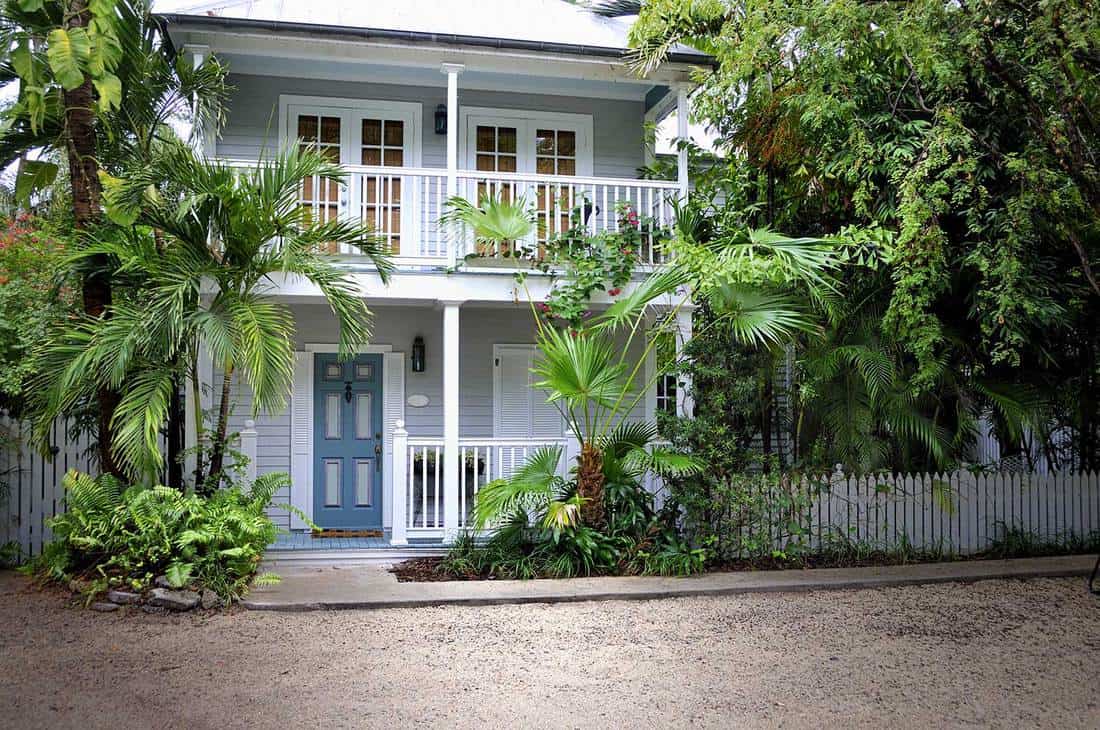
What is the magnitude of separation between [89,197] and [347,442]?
4154 mm

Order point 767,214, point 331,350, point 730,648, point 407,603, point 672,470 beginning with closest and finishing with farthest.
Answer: point 730,648, point 407,603, point 672,470, point 767,214, point 331,350

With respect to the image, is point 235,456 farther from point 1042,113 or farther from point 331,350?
point 1042,113

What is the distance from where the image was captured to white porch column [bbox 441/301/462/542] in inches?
371

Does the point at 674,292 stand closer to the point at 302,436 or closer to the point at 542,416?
the point at 542,416

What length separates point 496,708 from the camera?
5.32 meters

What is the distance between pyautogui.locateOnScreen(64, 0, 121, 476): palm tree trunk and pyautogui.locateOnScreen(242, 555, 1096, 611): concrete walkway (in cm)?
203

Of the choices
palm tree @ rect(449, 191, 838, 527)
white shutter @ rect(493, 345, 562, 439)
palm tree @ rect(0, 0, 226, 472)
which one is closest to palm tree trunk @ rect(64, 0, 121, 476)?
palm tree @ rect(0, 0, 226, 472)

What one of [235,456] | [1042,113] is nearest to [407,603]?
[235,456]

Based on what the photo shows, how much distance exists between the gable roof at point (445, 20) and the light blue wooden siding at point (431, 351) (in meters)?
3.23

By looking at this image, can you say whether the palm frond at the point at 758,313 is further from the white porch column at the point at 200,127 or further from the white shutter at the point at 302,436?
the white porch column at the point at 200,127

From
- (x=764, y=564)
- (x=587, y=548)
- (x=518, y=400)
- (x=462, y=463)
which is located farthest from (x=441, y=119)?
(x=764, y=564)

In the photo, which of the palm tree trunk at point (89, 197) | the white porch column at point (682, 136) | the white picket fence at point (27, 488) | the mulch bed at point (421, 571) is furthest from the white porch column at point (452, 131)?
the white picket fence at point (27, 488)

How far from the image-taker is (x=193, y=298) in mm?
8039

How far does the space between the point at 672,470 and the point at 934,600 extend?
246 cm
